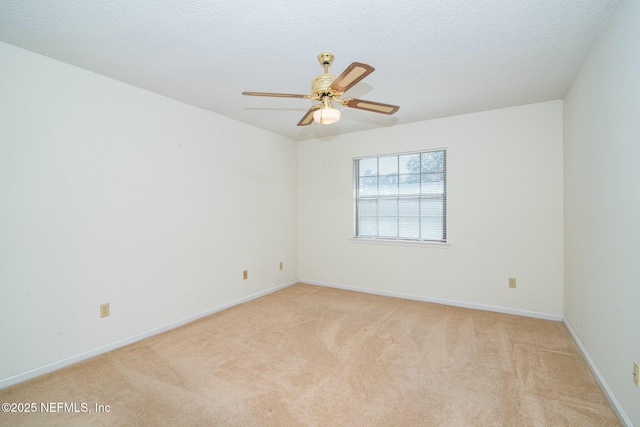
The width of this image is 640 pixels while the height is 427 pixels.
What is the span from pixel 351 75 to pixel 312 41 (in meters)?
0.65

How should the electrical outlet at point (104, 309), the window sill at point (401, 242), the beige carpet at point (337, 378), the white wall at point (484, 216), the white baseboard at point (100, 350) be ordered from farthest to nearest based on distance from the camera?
the window sill at point (401, 242) → the white wall at point (484, 216) → the electrical outlet at point (104, 309) → the white baseboard at point (100, 350) → the beige carpet at point (337, 378)

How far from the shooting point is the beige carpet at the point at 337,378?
1.80 metres

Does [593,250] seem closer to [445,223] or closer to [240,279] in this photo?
[445,223]

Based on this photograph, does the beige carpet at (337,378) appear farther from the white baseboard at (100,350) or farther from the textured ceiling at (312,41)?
the textured ceiling at (312,41)

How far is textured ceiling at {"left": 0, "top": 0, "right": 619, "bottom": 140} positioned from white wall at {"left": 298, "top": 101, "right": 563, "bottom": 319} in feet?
2.02

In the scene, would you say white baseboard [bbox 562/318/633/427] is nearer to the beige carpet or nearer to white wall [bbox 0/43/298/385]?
the beige carpet

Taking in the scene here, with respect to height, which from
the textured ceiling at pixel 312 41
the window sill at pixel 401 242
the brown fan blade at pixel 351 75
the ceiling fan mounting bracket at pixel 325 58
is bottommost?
the window sill at pixel 401 242

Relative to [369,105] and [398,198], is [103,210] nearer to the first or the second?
[369,105]

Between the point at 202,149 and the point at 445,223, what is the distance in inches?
127

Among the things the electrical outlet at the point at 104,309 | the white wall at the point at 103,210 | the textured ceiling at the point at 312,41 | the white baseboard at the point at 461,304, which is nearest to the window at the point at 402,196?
the white baseboard at the point at 461,304

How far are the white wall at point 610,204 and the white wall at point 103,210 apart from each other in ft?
11.9

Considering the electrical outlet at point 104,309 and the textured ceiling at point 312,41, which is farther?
the electrical outlet at point 104,309

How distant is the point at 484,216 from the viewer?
3676 mm

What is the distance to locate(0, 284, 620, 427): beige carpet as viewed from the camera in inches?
70.9
